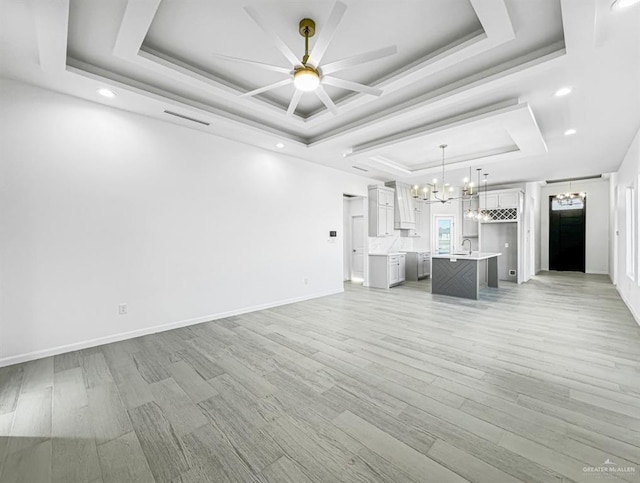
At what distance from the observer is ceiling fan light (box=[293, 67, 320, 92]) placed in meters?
2.26

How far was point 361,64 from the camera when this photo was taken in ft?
8.68

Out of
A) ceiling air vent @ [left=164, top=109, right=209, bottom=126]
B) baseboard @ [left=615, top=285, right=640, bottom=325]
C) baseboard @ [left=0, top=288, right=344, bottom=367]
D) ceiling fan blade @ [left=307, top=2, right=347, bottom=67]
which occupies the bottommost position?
baseboard @ [left=615, top=285, right=640, bottom=325]

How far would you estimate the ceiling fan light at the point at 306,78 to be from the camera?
226 cm

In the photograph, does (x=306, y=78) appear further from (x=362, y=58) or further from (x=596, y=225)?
(x=596, y=225)

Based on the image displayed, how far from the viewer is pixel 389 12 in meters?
2.32

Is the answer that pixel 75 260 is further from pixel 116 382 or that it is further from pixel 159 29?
pixel 159 29

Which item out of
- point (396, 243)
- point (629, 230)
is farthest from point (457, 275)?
point (629, 230)

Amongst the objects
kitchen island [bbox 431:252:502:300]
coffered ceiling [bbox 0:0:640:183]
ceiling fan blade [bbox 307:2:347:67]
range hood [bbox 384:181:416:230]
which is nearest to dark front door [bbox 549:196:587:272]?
range hood [bbox 384:181:416:230]

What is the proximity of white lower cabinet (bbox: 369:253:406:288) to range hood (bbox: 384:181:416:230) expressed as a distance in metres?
1.00

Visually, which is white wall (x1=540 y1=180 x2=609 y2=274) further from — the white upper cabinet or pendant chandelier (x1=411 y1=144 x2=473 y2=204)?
the white upper cabinet

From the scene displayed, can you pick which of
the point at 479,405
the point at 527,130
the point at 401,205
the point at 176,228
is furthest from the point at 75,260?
the point at 401,205

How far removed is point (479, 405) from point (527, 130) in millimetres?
3998

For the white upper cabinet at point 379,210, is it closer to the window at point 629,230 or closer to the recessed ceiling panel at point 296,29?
the recessed ceiling panel at point 296,29

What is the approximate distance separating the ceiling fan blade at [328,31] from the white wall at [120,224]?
287cm
